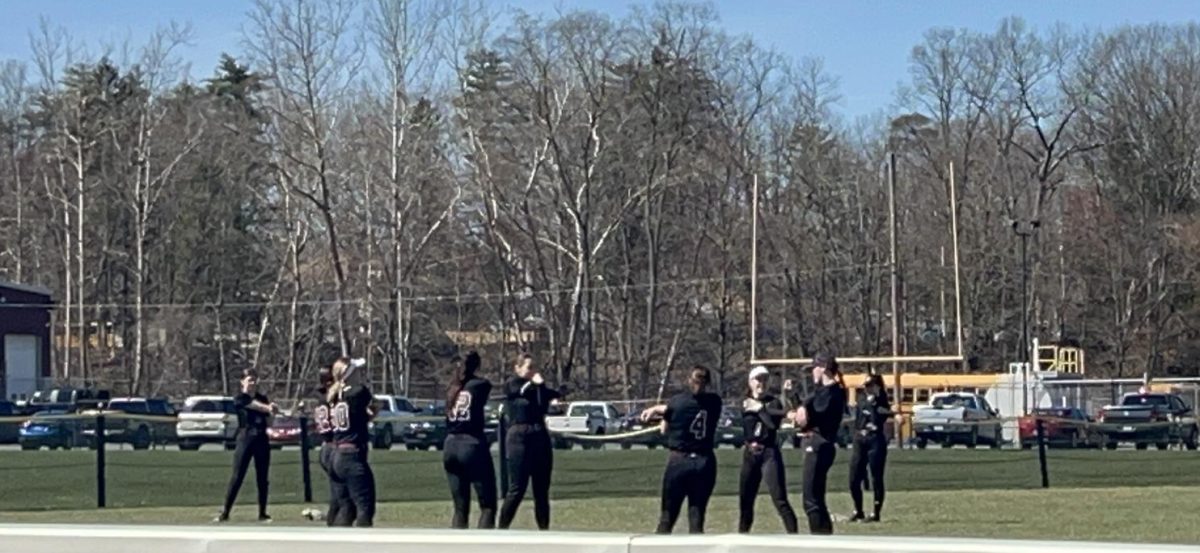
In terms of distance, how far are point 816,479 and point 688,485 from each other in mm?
1516

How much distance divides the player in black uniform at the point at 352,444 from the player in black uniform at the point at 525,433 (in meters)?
1.15

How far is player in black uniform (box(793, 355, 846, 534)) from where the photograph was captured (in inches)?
639

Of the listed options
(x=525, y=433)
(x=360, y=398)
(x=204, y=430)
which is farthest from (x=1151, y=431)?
(x=360, y=398)

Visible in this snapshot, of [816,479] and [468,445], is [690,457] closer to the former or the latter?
[816,479]

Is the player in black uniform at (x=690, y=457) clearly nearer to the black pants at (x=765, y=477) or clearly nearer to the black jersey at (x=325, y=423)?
the black pants at (x=765, y=477)

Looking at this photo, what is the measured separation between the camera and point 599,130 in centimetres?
6316

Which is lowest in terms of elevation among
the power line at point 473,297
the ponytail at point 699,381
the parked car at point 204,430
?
the parked car at point 204,430

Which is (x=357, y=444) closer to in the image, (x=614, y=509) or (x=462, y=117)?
(x=614, y=509)

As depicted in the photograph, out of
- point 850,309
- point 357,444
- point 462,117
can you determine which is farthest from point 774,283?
point 357,444

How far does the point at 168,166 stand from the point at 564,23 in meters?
14.2

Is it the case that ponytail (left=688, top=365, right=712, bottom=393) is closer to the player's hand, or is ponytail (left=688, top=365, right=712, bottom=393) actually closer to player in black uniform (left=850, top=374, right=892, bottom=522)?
the player's hand

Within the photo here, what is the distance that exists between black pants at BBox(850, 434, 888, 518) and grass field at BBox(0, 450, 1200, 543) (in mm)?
352

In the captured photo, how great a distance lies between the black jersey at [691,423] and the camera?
50.2ft

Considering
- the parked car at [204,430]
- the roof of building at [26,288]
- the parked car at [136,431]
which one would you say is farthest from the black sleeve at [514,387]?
the roof of building at [26,288]
